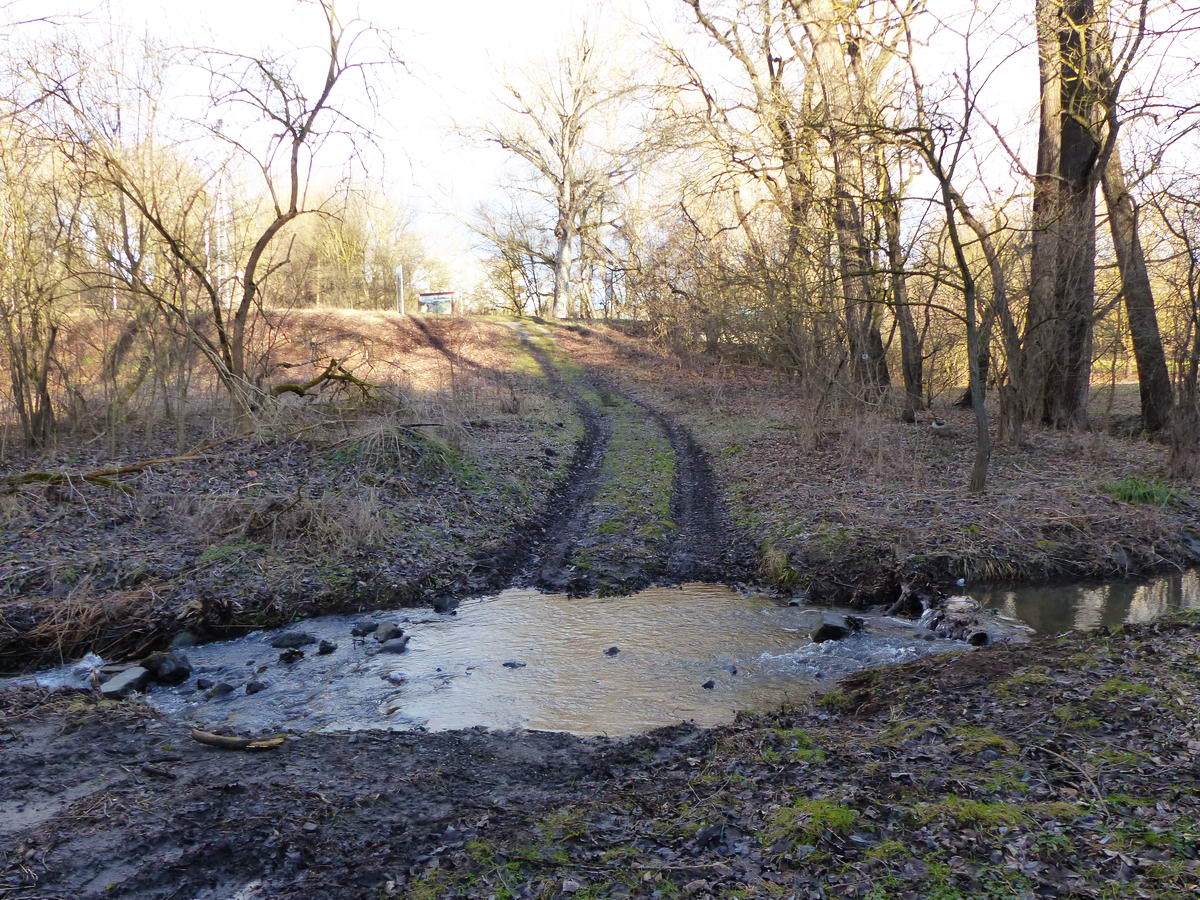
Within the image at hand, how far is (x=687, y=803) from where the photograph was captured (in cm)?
427

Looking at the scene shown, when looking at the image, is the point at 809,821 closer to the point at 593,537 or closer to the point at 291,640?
the point at 291,640

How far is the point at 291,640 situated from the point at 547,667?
2.41 meters

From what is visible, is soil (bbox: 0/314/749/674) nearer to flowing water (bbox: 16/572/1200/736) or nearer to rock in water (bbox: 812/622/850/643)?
flowing water (bbox: 16/572/1200/736)

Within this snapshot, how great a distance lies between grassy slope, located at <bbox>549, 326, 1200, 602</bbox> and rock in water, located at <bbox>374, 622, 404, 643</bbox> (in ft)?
13.6

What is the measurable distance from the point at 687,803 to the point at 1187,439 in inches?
433

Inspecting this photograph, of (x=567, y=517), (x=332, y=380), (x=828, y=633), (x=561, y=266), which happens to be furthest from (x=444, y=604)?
(x=561, y=266)

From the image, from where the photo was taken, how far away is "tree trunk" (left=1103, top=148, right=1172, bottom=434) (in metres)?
13.8

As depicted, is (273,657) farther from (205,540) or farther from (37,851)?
(37,851)

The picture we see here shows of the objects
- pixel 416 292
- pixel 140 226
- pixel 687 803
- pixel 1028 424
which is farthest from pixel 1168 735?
pixel 416 292

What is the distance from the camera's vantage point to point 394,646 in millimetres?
7148

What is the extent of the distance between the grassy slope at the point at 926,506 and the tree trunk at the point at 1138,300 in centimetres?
95

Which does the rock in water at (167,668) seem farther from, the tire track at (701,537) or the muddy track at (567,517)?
the tire track at (701,537)

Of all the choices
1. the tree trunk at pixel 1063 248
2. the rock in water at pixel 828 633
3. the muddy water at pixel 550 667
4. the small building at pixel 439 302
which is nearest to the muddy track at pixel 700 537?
the muddy water at pixel 550 667

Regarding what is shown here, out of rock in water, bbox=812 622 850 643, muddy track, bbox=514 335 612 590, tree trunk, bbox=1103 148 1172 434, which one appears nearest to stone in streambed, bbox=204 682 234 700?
muddy track, bbox=514 335 612 590
